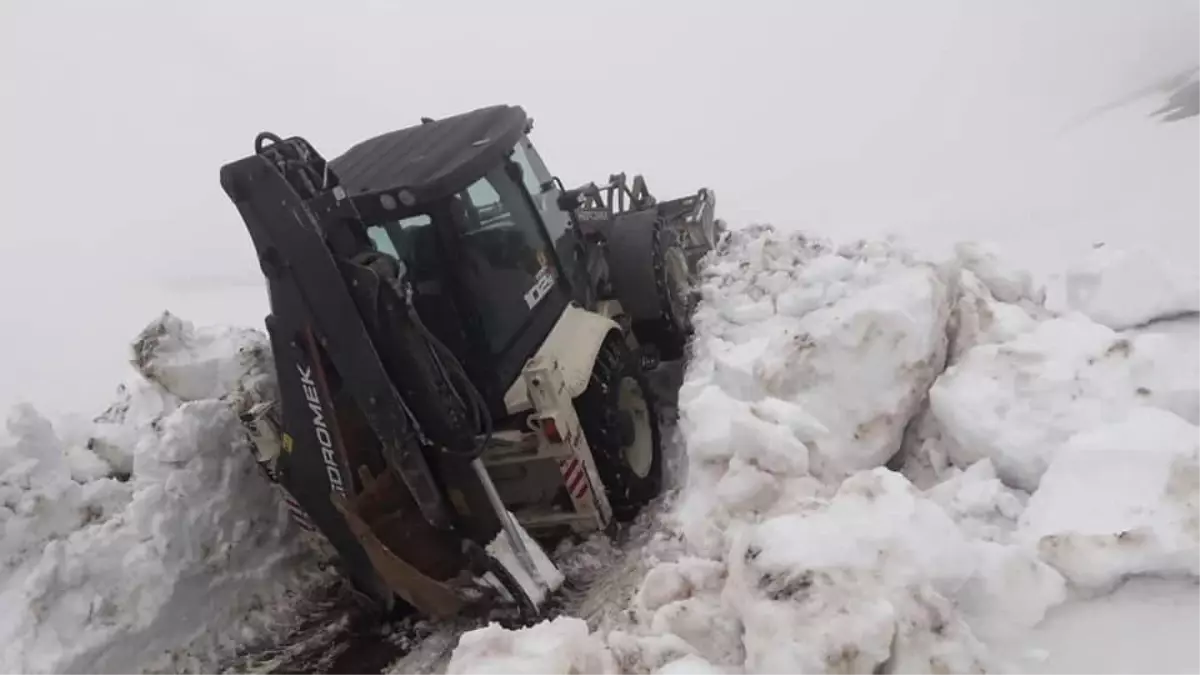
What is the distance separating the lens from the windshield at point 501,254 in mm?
4004

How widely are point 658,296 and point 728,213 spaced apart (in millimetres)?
7257

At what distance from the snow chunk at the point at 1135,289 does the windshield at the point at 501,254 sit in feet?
8.01

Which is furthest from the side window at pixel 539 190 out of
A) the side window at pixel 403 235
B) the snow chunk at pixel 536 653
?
the snow chunk at pixel 536 653

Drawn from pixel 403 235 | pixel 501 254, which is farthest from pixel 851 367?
pixel 403 235

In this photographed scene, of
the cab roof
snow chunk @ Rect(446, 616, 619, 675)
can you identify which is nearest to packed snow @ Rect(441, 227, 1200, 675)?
snow chunk @ Rect(446, 616, 619, 675)

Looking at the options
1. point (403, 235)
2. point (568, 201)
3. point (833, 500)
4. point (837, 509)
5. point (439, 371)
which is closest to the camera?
point (837, 509)

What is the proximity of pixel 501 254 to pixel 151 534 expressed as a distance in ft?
6.12

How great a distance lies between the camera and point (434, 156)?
4246 mm

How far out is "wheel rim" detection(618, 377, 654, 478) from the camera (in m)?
4.65

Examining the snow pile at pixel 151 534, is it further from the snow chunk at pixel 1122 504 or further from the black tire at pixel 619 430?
the snow chunk at pixel 1122 504

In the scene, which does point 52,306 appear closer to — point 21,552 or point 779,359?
point 21,552

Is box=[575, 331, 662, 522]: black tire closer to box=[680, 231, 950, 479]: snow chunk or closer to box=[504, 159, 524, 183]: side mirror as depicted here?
box=[680, 231, 950, 479]: snow chunk

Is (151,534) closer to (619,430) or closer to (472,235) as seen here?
(472,235)

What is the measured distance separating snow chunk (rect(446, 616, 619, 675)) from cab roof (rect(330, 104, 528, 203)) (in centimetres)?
192
